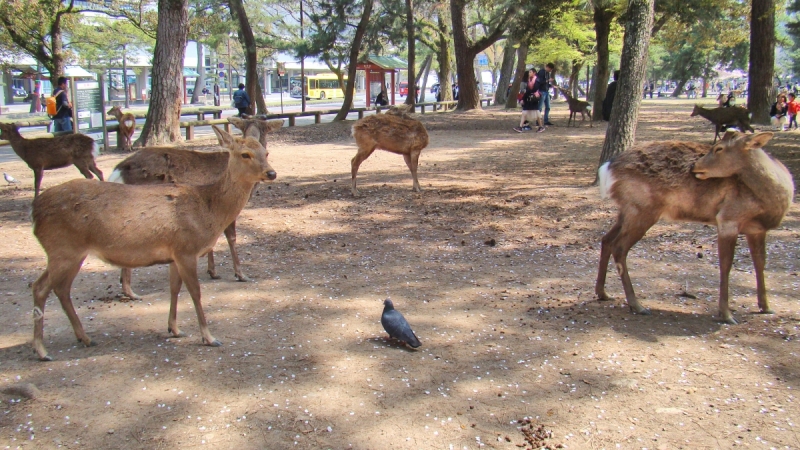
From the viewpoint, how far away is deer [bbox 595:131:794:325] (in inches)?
199

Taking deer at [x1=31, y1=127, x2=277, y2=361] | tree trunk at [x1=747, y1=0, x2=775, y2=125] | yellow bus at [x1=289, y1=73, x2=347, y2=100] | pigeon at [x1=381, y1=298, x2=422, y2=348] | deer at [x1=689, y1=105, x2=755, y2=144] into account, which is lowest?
pigeon at [x1=381, y1=298, x2=422, y2=348]

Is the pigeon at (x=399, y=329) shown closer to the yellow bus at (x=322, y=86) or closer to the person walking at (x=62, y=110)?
the person walking at (x=62, y=110)

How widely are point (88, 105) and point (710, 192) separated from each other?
14.3 metres

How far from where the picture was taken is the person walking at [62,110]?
14797 mm

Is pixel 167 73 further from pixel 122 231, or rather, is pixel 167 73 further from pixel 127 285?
pixel 122 231

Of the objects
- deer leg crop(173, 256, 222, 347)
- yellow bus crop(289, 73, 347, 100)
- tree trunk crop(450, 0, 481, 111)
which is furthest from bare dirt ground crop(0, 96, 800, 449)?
yellow bus crop(289, 73, 347, 100)

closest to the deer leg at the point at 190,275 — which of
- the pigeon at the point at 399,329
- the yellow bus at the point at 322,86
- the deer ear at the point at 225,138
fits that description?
the deer ear at the point at 225,138

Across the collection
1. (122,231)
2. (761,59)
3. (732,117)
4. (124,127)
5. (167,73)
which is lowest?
(122,231)

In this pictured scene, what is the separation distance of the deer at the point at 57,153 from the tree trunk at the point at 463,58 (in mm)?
16471

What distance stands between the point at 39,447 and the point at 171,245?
1.52m

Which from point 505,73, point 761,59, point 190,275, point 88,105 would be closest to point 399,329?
point 190,275

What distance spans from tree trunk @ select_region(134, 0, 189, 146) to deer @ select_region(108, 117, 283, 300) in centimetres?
1008

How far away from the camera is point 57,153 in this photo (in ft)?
33.4

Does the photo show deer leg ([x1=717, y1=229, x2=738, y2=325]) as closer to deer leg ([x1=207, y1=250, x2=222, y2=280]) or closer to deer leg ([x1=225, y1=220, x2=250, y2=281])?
deer leg ([x1=225, y1=220, x2=250, y2=281])
